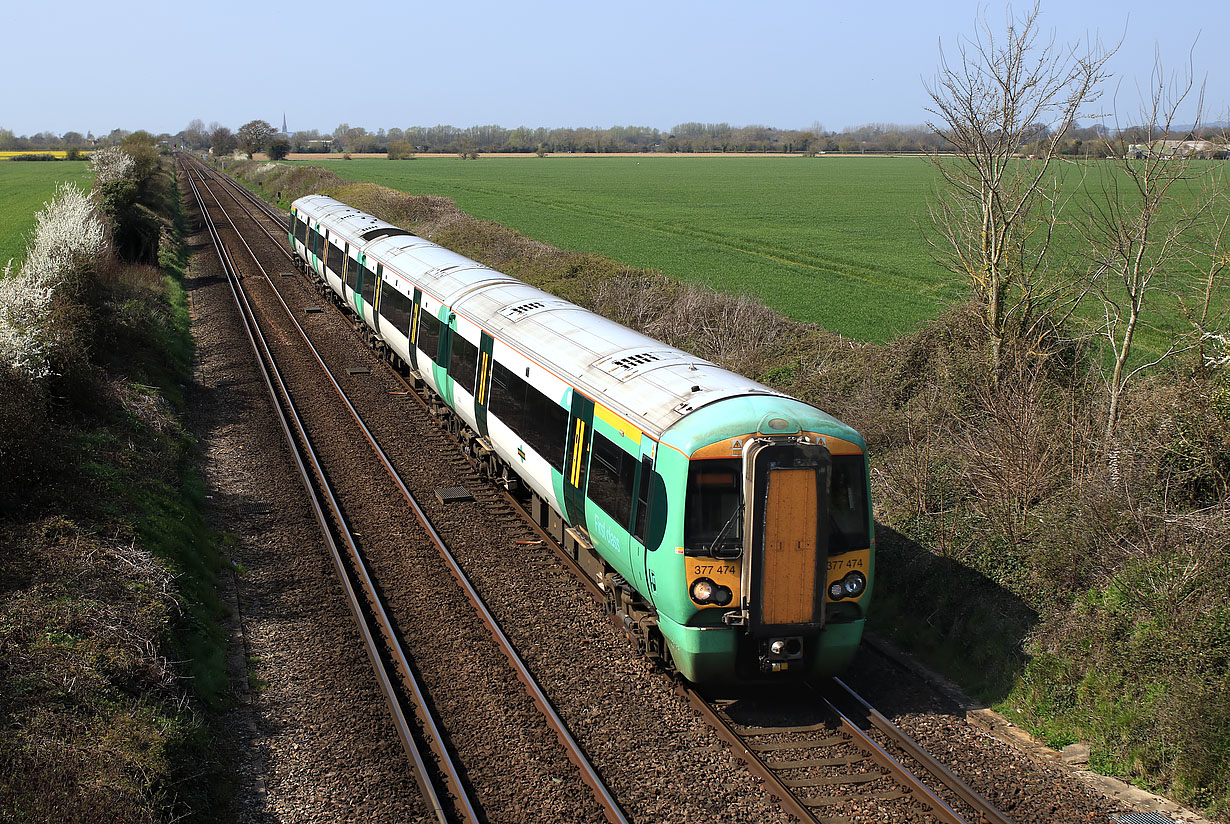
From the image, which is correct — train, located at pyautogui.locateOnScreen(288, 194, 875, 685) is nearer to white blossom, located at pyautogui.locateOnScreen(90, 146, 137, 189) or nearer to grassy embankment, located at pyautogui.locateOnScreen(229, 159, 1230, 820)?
grassy embankment, located at pyautogui.locateOnScreen(229, 159, 1230, 820)

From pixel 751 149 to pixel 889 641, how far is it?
577 ft

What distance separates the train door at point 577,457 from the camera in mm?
10000

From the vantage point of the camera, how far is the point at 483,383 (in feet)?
44.6

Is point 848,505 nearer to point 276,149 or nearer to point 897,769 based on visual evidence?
point 897,769

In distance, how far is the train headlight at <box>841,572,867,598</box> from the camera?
8.34 metres

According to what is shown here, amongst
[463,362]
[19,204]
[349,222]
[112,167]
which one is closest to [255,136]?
[19,204]

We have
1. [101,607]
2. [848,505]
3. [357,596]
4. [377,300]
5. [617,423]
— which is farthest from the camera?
[377,300]

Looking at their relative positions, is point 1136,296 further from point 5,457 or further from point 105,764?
point 5,457

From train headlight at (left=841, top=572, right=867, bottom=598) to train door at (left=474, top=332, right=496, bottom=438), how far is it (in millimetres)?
6688

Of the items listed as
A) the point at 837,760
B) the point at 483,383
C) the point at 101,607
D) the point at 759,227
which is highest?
the point at 759,227

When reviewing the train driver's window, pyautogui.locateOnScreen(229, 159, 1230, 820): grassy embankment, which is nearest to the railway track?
pyautogui.locateOnScreen(229, 159, 1230, 820): grassy embankment

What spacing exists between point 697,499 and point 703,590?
2.70 ft

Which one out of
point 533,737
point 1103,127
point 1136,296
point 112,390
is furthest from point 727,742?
point 112,390

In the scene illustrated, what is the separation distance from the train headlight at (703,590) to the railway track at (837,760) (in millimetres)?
1249
